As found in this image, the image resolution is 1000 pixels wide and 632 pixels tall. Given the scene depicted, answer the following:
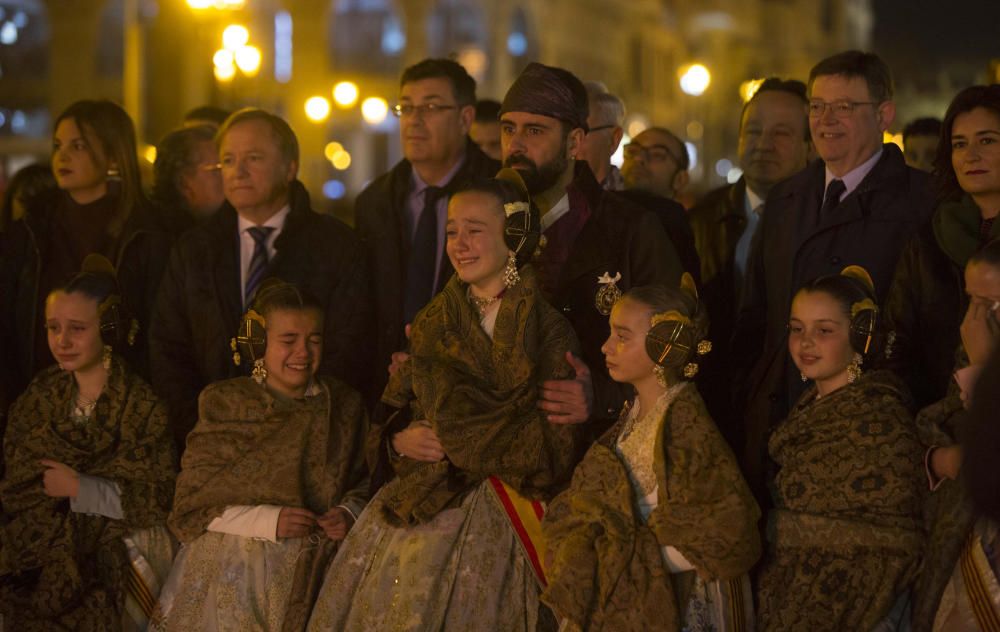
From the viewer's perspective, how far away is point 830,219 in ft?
18.8

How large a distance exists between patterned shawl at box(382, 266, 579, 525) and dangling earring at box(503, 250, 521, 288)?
0.03 metres

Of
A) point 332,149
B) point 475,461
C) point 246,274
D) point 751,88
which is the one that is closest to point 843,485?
point 475,461

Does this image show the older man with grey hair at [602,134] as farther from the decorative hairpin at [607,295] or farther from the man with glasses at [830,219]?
the decorative hairpin at [607,295]

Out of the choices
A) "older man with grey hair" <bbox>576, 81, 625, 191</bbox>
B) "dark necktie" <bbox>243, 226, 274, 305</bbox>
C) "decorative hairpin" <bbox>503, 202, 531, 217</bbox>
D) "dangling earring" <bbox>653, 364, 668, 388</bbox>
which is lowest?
"dangling earring" <bbox>653, 364, 668, 388</bbox>

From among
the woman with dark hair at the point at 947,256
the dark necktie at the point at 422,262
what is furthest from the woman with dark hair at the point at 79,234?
the woman with dark hair at the point at 947,256

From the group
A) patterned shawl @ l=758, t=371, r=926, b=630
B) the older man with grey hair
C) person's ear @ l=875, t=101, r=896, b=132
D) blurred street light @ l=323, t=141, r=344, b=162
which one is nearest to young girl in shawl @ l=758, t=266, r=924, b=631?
patterned shawl @ l=758, t=371, r=926, b=630

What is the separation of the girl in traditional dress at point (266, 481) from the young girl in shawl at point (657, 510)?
1115mm

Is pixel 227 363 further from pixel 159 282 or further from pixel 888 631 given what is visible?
pixel 888 631

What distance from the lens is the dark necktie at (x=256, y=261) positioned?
6.45 m

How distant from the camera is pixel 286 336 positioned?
230 inches

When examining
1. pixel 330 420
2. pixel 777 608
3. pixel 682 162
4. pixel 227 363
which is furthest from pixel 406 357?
pixel 682 162

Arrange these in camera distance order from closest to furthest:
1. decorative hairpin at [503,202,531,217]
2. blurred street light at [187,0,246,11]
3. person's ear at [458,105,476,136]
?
decorative hairpin at [503,202,531,217], person's ear at [458,105,476,136], blurred street light at [187,0,246,11]

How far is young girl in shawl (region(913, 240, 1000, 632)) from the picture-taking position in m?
4.73

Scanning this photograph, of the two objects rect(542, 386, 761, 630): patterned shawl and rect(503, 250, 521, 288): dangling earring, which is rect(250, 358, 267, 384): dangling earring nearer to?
rect(503, 250, 521, 288): dangling earring
